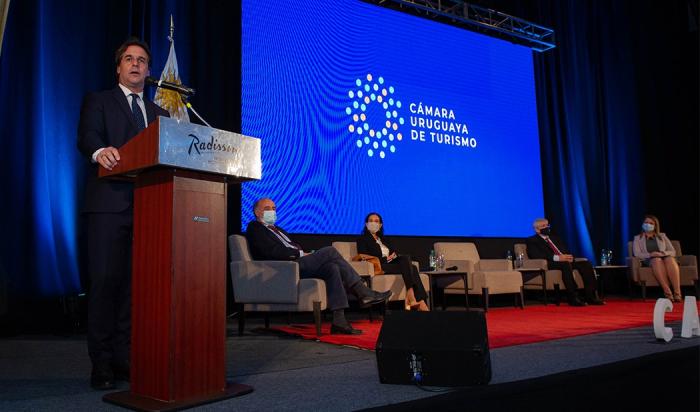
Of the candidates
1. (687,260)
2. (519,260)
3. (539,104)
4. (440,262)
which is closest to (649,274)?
(687,260)

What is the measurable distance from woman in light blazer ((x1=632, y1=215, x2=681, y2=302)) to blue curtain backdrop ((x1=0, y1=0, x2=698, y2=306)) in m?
0.88

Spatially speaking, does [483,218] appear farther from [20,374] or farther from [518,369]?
[20,374]

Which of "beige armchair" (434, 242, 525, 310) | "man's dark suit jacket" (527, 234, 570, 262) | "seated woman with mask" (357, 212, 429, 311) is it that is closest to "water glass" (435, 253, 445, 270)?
"beige armchair" (434, 242, 525, 310)

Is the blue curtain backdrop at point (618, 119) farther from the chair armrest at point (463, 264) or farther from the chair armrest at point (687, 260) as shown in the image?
the chair armrest at point (463, 264)

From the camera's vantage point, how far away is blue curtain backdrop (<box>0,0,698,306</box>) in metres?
4.25

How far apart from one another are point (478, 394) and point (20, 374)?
203 cm

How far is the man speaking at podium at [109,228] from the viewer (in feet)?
6.67

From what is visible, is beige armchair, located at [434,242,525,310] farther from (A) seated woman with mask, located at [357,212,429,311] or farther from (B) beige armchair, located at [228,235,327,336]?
(B) beige armchair, located at [228,235,327,336]

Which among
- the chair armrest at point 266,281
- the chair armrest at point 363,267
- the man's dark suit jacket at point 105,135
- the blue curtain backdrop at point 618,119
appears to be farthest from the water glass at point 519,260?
the man's dark suit jacket at point 105,135

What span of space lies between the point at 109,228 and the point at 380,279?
126 inches

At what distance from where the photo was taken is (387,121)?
19.7ft

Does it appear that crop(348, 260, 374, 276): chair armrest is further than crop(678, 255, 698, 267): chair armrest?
No

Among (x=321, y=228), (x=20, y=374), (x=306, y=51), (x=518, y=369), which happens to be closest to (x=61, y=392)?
(x=20, y=374)

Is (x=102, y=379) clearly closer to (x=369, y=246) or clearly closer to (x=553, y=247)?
(x=369, y=246)
